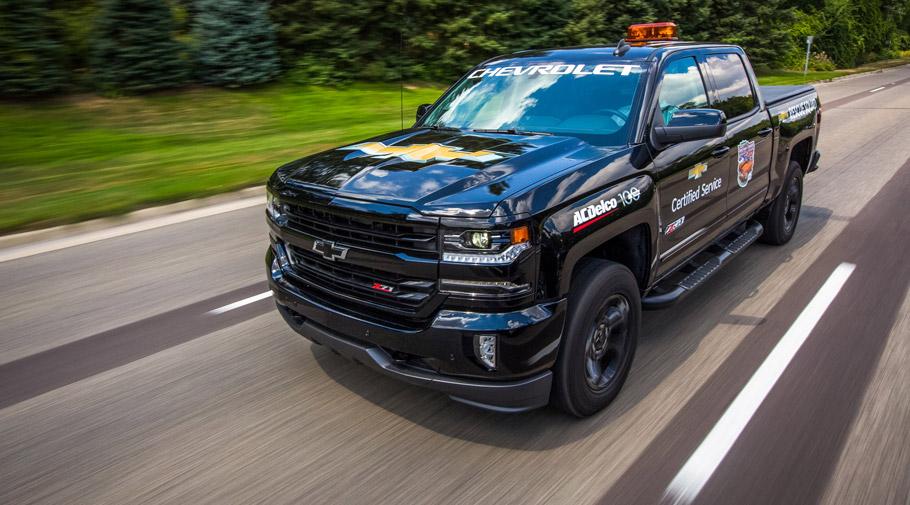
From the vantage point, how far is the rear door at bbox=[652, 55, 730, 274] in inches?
155

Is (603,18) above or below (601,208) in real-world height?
above

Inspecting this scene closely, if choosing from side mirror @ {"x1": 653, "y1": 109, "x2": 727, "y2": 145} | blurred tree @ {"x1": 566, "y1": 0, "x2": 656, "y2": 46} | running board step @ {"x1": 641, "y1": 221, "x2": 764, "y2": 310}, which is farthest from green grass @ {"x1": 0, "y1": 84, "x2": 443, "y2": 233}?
blurred tree @ {"x1": 566, "y1": 0, "x2": 656, "y2": 46}

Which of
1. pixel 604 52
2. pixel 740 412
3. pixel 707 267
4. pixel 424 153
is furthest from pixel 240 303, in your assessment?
pixel 740 412

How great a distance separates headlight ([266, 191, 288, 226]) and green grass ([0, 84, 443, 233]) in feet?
14.8

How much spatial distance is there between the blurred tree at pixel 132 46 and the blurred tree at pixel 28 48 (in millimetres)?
1013

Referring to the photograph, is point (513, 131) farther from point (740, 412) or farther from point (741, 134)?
point (740, 412)

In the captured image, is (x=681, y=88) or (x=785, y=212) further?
(x=785, y=212)

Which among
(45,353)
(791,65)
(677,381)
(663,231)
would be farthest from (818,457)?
(791,65)

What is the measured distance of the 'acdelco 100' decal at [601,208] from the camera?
315 cm

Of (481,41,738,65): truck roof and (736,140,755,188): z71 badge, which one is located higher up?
(481,41,738,65): truck roof

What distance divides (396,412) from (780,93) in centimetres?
496

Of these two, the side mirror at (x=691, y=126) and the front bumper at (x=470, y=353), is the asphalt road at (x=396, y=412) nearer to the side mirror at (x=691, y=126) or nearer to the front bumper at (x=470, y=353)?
the front bumper at (x=470, y=353)

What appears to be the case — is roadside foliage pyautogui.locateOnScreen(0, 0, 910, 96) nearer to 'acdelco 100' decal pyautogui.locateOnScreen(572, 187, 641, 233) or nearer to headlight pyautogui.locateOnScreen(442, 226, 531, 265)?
'acdelco 100' decal pyautogui.locateOnScreen(572, 187, 641, 233)

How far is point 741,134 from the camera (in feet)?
16.2
